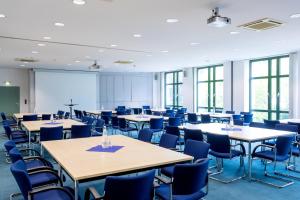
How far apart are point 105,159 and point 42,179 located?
0.84 meters

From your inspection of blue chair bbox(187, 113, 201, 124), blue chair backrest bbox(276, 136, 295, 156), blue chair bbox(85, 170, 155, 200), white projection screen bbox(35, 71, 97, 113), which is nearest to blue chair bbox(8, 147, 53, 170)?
blue chair bbox(85, 170, 155, 200)

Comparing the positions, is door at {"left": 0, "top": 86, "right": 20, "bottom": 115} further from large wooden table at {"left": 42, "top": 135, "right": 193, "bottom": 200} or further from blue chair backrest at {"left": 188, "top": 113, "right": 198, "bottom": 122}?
large wooden table at {"left": 42, "top": 135, "right": 193, "bottom": 200}

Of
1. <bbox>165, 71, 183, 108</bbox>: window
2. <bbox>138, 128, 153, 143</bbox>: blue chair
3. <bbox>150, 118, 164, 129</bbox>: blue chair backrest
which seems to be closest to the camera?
<bbox>138, 128, 153, 143</bbox>: blue chair

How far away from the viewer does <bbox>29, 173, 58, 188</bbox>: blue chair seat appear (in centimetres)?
295

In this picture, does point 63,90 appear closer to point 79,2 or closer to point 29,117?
point 29,117

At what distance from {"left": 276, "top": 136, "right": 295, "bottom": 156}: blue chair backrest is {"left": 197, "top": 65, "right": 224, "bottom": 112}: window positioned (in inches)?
337

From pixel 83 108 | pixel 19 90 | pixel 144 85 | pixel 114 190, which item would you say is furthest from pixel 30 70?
pixel 114 190

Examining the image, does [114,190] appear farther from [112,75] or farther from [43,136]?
[112,75]

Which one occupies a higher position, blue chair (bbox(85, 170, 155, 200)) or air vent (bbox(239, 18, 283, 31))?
air vent (bbox(239, 18, 283, 31))

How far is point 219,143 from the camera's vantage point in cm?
445

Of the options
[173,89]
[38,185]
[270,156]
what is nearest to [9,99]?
[173,89]

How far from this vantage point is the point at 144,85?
18.0 m

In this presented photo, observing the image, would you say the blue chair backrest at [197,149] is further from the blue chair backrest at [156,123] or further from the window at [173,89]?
the window at [173,89]

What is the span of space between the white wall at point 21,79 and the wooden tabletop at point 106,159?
41.6 feet
